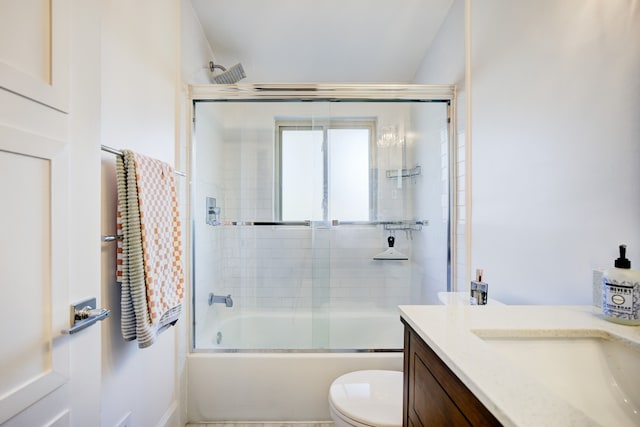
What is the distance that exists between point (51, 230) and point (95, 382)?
452mm

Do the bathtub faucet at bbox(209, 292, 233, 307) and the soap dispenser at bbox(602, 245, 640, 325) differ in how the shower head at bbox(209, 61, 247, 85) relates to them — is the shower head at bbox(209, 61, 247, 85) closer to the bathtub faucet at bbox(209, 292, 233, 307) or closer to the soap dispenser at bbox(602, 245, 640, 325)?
the bathtub faucet at bbox(209, 292, 233, 307)

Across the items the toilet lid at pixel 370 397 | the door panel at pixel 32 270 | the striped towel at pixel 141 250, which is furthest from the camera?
the toilet lid at pixel 370 397

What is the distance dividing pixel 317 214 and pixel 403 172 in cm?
73

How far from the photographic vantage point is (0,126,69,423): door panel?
1.77 feet

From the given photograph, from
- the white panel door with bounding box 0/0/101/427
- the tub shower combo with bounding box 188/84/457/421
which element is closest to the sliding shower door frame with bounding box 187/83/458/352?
the tub shower combo with bounding box 188/84/457/421

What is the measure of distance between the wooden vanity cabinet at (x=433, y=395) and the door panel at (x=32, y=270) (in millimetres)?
852

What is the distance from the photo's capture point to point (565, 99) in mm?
956

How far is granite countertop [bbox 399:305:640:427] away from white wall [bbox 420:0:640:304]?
9.2 inches

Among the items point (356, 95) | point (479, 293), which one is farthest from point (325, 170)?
point (479, 293)

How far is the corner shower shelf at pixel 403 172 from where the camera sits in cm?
208

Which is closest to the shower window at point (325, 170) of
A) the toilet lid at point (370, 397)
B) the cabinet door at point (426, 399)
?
the toilet lid at point (370, 397)

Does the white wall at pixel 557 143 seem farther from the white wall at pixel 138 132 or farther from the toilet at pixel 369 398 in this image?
the white wall at pixel 138 132

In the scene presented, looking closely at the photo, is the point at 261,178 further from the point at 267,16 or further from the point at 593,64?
→ the point at 593,64

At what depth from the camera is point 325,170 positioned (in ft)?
6.92
